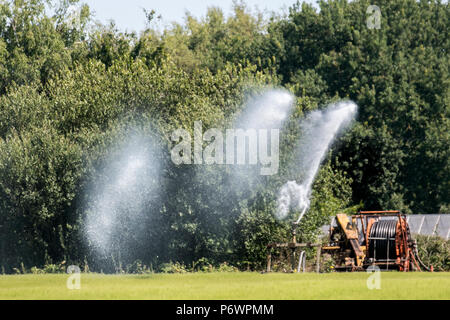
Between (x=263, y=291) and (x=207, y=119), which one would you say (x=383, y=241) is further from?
(x=263, y=291)

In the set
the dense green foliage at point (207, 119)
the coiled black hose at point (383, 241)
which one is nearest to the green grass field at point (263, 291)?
the coiled black hose at point (383, 241)

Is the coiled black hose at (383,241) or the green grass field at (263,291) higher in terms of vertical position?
the coiled black hose at (383,241)

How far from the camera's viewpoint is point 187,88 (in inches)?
2024

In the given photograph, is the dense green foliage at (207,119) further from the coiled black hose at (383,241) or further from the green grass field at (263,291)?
the green grass field at (263,291)

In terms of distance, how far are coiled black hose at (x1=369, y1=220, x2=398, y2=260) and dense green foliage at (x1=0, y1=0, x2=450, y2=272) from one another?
5.43 metres

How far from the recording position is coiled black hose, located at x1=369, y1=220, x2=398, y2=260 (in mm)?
38156

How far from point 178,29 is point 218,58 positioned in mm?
48636

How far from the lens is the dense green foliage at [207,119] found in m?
44.3

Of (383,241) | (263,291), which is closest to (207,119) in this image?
(383,241)

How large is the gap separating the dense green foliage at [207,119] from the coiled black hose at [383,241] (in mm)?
5428

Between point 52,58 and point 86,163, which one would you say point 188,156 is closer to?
point 86,163

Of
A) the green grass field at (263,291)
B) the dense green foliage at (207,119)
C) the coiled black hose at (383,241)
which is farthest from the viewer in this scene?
the dense green foliage at (207,119)

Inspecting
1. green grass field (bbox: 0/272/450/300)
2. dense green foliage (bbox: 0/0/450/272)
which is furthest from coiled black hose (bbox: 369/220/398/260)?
green grass field (bbox: 0/272/450/300)
